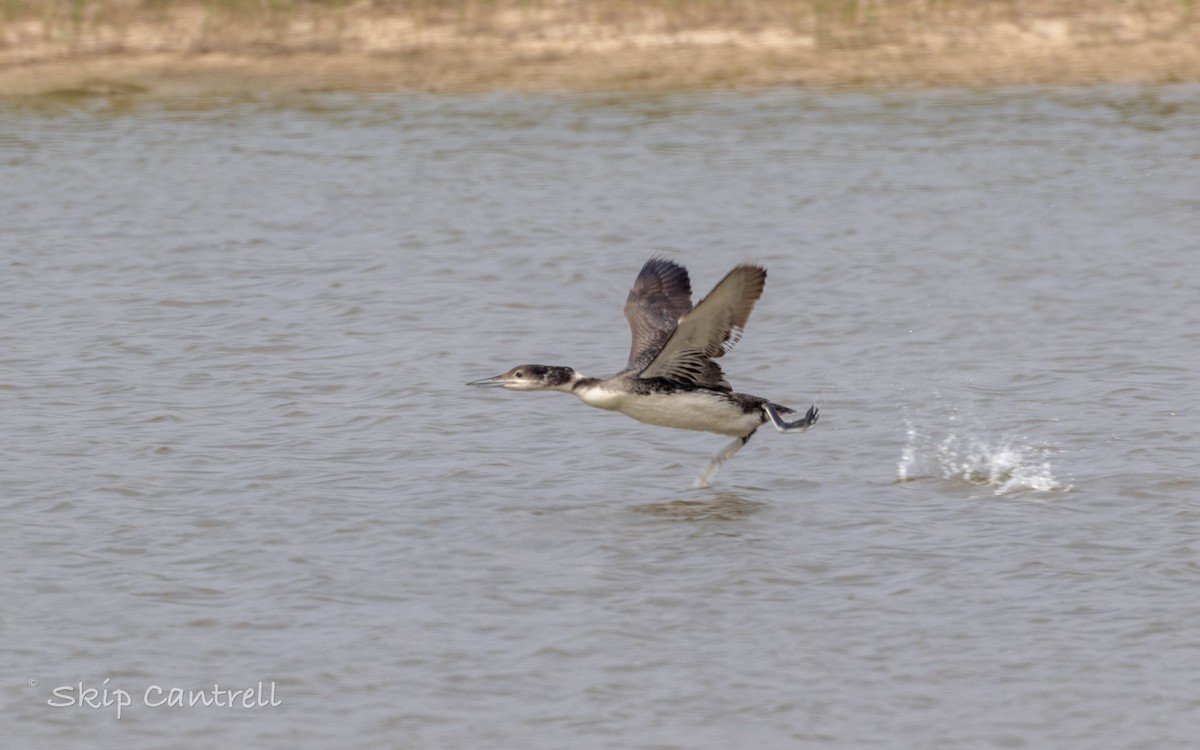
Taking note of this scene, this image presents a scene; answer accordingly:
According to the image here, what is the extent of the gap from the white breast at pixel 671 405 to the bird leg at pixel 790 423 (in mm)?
179

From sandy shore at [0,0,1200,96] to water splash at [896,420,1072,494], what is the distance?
11.7 metres

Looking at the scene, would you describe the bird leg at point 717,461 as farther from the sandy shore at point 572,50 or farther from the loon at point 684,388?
the sandy shore at point 572,50

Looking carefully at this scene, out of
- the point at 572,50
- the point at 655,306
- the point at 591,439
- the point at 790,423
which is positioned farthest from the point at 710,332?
the point at 572,50

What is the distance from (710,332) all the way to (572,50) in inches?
536

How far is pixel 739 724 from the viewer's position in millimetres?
7102

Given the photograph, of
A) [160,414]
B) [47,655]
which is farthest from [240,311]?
[47,655]

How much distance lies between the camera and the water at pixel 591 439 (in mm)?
7516

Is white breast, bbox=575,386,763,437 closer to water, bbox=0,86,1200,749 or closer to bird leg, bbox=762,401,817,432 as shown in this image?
bird leg, bbox=762,401,817,432

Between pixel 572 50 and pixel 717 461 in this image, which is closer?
pixel 717 461

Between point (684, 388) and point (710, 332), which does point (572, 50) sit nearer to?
point (684, 388)

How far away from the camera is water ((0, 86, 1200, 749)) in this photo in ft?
24.7

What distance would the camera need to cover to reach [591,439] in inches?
455

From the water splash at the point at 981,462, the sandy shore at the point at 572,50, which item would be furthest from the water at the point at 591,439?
the sandy shore at the point at 572,50

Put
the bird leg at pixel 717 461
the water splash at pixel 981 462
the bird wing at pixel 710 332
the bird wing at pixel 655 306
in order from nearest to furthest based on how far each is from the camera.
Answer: the bird wing at pixel 710 332, the water splash at pixel 981 462, the bird leg at pixel 717 461, the bird wing at pixel 655 306
